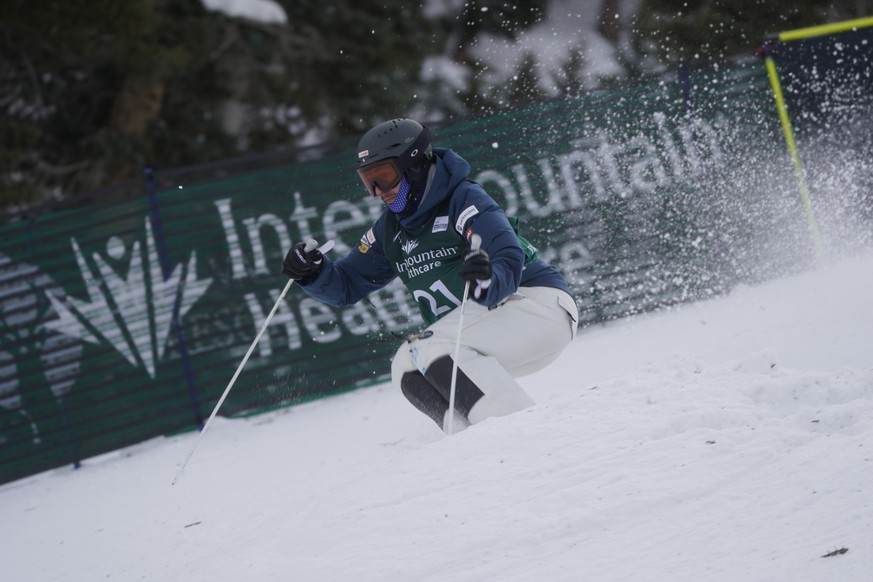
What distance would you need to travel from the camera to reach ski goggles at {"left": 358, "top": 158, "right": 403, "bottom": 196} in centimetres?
517

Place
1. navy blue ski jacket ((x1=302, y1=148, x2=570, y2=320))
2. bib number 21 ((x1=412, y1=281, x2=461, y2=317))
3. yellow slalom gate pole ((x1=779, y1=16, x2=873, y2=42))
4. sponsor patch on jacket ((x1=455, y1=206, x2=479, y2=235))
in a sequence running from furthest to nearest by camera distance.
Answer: yellow slalom gate pole ((x1=779, y1=16, x2=873, y2=42)) < bib number 21 ((x1=412, y1=281, x2=461, y2=317)) < sponsor patch on jacket ((x1=455, y1=206, x2=479, y2=235)) < navy blue ski jacket ((x1=302, y1=148, x2=570, y2=320))

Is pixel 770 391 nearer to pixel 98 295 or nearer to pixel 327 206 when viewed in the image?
pixel 327 206

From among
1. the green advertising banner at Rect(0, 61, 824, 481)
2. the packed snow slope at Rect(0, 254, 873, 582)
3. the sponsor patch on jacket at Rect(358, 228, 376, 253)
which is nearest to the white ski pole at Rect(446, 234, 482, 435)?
the packed snow slope at Rect(0, 254, 873, 582)

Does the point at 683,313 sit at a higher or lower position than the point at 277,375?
lower

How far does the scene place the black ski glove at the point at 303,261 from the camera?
219 inches

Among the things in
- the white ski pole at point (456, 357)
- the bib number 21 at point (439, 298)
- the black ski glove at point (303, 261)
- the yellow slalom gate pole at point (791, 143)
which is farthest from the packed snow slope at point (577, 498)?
the yellow slalom gate pole at point (791, 143)

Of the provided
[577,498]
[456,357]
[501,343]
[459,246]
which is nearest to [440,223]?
[459,246]

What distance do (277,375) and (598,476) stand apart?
5270mm

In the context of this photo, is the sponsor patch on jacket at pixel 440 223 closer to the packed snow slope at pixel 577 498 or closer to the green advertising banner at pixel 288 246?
the packed snow slope at pixel 577 498

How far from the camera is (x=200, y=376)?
881 centimetres

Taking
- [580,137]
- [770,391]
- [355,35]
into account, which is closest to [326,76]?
[355,35]

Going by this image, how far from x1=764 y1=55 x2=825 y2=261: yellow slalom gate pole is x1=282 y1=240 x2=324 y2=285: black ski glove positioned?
5.71m

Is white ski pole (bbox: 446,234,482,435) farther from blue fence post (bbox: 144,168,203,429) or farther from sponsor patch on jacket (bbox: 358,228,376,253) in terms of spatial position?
blue fence post (bbox: 144,168,203,429)

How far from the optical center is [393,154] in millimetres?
5176
